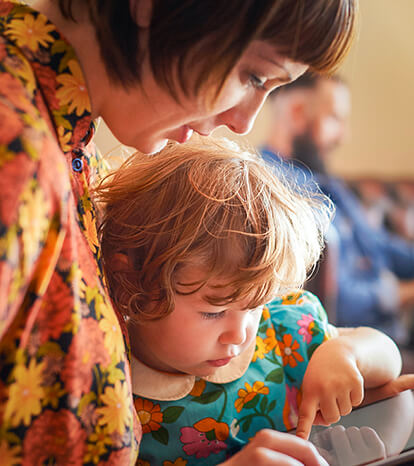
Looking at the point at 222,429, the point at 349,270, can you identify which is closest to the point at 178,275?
the point at 222,429

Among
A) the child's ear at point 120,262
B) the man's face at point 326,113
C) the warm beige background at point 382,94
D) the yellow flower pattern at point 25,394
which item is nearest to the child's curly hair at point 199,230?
the child's ear at point 120,262

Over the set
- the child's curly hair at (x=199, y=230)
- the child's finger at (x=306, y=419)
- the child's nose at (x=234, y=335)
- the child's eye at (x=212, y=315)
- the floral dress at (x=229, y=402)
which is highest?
the child's curly hair at (x=199, y=230)

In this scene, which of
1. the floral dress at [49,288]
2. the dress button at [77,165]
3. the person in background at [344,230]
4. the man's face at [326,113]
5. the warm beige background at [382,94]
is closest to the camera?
the floral dress at [49,288]

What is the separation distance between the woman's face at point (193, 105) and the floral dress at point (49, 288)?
2.1 inches

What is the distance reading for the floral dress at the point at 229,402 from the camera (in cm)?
76

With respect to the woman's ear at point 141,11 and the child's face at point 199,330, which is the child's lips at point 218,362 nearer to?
the child's face at point 199,330

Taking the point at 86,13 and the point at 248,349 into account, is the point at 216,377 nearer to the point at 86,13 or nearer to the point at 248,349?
A: the point at 248,349

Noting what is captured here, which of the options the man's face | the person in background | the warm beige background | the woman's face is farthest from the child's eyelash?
the warm beige background

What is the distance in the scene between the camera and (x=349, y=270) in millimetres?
2695

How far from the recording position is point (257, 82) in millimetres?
671

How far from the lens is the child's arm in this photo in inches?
29.3

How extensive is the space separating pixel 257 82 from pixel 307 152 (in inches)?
96.5

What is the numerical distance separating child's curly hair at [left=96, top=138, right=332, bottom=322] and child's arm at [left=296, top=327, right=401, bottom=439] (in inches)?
4.7

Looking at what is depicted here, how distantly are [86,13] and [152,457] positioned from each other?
0.56 metres
